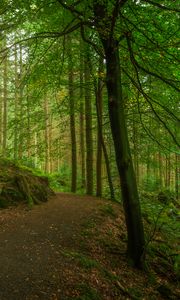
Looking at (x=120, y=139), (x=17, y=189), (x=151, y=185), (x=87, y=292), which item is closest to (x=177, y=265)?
(x=87, y=292)

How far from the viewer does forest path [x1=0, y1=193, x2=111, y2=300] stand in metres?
4.52

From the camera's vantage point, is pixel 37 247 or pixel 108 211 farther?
pixel 108 211

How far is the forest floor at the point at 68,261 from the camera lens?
4715 millimetres

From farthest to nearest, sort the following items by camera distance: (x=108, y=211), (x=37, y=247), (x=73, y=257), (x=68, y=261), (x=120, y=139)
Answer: (x=108, y=211) < (x=120, y=139) < (x=37, y=247) < (x=73, y=257) < (x=68, y=261)

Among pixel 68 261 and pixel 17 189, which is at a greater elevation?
pixel 17 189

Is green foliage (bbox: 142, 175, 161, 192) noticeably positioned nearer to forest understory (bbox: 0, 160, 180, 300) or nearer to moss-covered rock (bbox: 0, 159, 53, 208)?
forest understory (bbox: 0, 160, 180, 300)

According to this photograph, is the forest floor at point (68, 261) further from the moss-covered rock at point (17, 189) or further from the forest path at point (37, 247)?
the moss-covered rock at point (17, 189)

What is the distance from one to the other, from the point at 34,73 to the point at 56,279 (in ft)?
15.7

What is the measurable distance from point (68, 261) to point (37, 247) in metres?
0.75

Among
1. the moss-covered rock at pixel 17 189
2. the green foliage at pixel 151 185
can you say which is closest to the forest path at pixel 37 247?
the moss-covered rock at pixel 17 189

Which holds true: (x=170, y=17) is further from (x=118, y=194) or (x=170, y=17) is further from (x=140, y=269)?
(x=118, y=194)

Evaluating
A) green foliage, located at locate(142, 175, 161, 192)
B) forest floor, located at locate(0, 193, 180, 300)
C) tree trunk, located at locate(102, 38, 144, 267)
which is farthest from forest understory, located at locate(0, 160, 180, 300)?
green foliage, located at locate(142, 175, 161, 192)

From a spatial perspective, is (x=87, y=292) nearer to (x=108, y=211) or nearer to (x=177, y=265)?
(x=177, y=265)

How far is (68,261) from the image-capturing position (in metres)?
5.75
